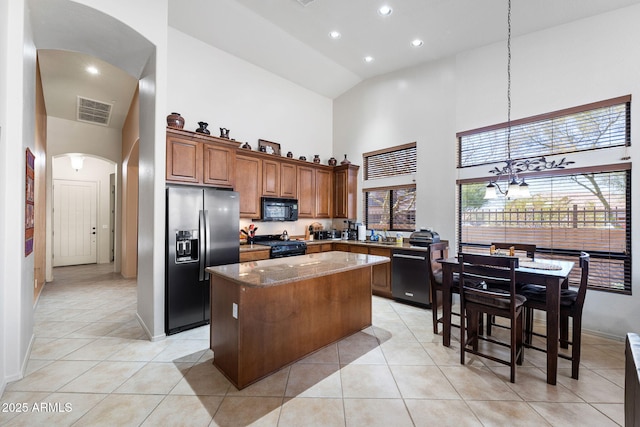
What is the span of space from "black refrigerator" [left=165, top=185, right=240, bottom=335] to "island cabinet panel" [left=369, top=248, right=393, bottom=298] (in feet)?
7.95

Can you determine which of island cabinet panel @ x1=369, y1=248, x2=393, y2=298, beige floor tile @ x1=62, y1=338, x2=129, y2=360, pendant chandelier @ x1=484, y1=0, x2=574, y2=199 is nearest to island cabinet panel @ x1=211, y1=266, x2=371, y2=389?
beige floor tile @ x1=62, y1=338, x2=129, y2=360

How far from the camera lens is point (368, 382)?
2332mm

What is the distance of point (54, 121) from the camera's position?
6.05 m

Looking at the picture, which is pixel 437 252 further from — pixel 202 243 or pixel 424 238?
pixel 202 243

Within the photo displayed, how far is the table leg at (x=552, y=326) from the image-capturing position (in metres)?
2.30

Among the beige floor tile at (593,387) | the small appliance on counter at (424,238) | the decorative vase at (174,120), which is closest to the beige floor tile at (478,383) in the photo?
the beige floor tile at (593,387)

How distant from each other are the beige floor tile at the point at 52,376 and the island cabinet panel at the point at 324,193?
402 centimetres

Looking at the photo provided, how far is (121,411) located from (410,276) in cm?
368

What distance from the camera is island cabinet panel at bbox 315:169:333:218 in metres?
5.65

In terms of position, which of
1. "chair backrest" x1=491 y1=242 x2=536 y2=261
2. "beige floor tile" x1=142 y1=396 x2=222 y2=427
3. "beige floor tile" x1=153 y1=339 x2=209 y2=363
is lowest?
"beige floor tile" x1=153 y1=339 x2=209 y2=363

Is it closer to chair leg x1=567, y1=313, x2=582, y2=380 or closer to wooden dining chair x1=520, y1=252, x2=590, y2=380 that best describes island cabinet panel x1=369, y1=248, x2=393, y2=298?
wooden dining chair x1=520, y1=252, x2=590, y2=380

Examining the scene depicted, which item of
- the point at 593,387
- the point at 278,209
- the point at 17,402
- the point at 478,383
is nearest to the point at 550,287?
the point at 593,387

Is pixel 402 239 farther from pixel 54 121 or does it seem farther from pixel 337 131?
pixel 54 121

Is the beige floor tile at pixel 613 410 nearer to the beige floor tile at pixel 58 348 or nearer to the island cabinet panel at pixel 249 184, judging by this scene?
the island cabinet panel at pixel 249 184
